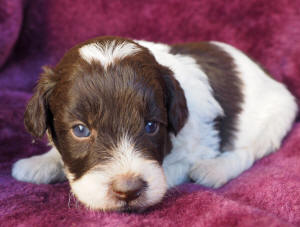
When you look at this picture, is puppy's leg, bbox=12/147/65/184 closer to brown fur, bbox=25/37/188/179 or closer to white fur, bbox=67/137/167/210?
brown fur, bbox=25/37/188/179

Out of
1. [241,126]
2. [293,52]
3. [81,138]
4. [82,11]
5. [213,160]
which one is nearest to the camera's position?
[81,138]

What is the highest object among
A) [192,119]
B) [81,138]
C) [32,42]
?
[81,138]

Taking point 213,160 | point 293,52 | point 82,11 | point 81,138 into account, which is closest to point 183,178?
point 213,160

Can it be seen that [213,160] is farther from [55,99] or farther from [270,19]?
[270,19]

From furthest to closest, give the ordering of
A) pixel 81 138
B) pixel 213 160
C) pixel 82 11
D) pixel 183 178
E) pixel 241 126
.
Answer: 1. pixel 82 11
2. pixel 241 126
3. pixel 213 160
4. pixel 183 178
5. pixel 81 138

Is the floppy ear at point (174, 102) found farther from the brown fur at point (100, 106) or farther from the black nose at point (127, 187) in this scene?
the black nose at point (127, 187)

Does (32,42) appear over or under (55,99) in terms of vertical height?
under

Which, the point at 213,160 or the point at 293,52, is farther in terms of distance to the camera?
the point at 293,52

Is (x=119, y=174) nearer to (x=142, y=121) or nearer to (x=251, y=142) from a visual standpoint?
(x=142, y=121)
